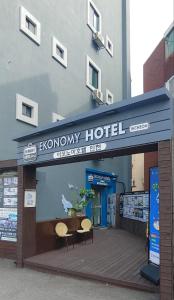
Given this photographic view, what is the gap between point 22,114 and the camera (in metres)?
13.5

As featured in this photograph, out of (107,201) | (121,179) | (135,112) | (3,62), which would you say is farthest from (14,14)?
(121,179)

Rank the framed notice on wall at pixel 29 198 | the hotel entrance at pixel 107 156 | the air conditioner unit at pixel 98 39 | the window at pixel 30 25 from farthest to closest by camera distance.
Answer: the air conditioner unit at pixel 98 39, the window at pixel 30 25, the framed notice on wall at pixel 29 198, the hotel entrance at pixel 107 156

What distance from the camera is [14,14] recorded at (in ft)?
44.1

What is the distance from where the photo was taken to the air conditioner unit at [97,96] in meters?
19.9

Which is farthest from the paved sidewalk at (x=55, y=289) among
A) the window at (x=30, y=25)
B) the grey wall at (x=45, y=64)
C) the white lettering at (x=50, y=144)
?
the window at (x=30, y=25)

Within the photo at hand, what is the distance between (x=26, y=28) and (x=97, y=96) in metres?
6.91

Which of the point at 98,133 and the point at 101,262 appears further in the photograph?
the point at 101,262

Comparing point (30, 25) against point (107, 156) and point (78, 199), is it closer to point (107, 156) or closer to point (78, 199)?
point (78, 199)

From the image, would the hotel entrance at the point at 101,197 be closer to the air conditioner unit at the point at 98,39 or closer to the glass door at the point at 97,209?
the glass door at the point at 97,209

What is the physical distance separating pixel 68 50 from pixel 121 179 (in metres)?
10.5

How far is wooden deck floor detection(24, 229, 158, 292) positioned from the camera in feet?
24.1

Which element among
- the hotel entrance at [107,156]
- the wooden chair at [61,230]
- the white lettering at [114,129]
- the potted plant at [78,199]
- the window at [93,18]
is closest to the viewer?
the hotel entrance at [107,156]

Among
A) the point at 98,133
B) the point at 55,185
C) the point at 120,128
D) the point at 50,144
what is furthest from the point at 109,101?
the point at 120,128

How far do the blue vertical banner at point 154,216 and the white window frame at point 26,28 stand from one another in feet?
29.5
